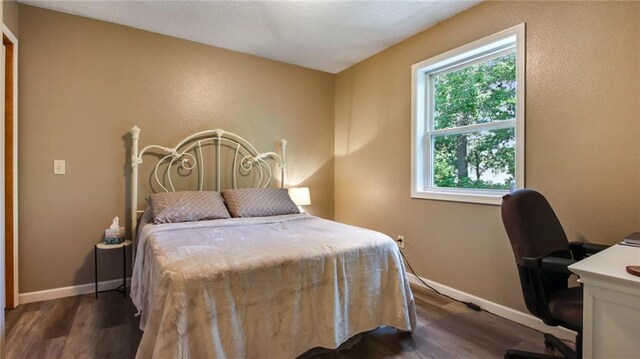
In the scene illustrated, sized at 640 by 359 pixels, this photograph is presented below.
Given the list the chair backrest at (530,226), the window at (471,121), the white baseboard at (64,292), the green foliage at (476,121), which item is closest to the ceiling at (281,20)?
the window at (471,121)

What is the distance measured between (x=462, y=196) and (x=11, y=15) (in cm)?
367

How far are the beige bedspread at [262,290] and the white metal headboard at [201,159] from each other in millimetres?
883

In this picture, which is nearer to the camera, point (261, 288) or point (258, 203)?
point (261, 288)

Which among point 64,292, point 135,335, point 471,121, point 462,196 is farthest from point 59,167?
point 471,121

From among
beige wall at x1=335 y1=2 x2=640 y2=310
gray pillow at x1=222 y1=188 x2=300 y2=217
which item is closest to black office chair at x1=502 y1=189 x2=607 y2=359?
beige wall at x1=335 y1=2 x2=640 y2=310

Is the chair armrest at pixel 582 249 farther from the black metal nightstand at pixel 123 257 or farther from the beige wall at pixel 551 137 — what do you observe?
the black metal nightstand at pixel 123 257

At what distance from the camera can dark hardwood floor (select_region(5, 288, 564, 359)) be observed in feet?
5.90

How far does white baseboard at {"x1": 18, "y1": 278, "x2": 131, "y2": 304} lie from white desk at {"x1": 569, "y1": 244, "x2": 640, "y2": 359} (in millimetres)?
3217

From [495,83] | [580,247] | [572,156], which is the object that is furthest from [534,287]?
[495,83]

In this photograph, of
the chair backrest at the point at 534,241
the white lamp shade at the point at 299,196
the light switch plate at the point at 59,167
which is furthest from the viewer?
the white lamp shade at the point at 299,196

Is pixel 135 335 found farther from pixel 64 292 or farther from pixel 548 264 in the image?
pixel 548 264

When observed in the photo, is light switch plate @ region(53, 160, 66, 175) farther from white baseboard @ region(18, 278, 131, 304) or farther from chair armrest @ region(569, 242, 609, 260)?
chair armrest @ region(569, 242, 609, 260)

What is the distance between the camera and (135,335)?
198 centimetres

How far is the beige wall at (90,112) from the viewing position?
97.3 inches
